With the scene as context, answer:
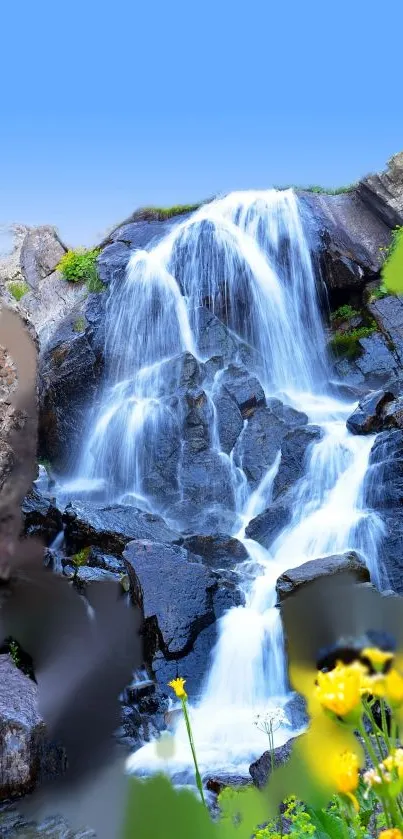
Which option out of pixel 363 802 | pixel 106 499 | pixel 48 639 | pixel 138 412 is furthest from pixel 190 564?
pixel 363 802

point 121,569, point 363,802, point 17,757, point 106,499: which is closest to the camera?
point 363,802

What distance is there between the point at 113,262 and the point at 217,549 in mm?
8115

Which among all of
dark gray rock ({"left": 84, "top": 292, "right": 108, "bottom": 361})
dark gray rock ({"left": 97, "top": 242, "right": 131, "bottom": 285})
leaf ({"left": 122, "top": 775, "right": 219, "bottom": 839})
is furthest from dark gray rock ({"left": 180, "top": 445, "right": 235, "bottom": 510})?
leaf ({"left": 122, "top": 775, "right": 219, "bottom": 839})

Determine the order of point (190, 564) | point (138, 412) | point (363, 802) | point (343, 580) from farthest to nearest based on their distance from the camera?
1. point (138, 412)
2. point (190, 564)
3. point (343, 580)
4. point (363, 802)

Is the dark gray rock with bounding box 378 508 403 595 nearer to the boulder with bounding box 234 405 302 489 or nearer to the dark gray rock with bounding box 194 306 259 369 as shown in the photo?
the boulder with bounding box 234 405 302 489

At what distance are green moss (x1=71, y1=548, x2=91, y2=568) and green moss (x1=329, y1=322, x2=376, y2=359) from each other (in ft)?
23.8

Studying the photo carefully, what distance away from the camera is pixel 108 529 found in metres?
8.61

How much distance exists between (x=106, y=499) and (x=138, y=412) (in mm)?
1725

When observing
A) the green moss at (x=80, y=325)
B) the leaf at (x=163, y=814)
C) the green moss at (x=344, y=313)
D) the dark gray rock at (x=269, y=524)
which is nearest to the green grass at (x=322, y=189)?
the green moss at (x=344, y=313)

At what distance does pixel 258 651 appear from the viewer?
6.81m

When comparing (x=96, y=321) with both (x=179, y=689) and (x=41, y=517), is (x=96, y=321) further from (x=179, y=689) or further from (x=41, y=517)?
(x=179, y=689)

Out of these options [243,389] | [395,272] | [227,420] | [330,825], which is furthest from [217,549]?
[395,272]

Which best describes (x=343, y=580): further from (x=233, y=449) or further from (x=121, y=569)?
(x=233, y=449)

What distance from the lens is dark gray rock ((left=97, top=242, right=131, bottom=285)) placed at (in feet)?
47.4
